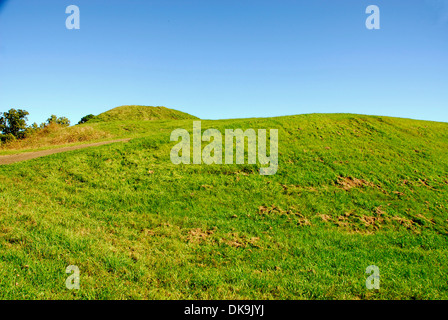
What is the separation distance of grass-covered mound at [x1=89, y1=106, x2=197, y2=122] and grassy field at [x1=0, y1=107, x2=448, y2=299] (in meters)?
52.0

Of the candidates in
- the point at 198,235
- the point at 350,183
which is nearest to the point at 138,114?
the point at 350,183

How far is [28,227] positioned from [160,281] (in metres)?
5.32

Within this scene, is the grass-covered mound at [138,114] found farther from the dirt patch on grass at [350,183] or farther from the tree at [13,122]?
the dirt patch on grass at [350,183]

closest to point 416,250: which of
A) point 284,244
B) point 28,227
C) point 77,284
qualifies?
point 284,244

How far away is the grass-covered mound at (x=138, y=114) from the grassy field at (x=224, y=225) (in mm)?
51976

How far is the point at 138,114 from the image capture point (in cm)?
6788

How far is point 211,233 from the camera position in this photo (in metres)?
8.94

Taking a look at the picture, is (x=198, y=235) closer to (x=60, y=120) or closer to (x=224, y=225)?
(x=224, y=225)

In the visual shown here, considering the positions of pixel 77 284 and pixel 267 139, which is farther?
pixel 267 139

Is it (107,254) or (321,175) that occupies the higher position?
(321,175)

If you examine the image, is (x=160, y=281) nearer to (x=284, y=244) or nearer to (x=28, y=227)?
(x=284, y=244)

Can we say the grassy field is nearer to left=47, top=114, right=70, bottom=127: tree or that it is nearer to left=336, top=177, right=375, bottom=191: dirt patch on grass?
left=336, top=177, right=375, bottom=191: dirt patch on grass
